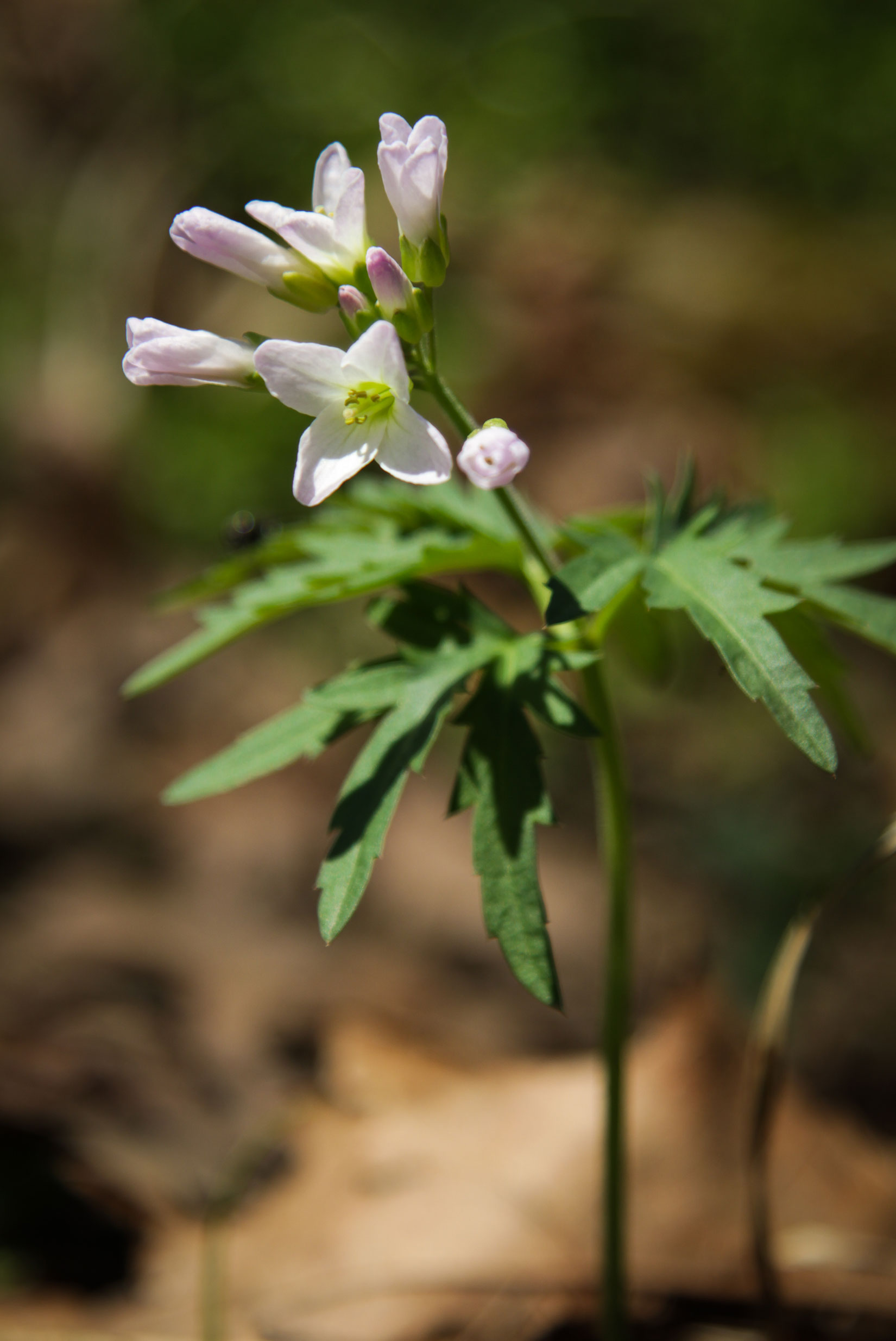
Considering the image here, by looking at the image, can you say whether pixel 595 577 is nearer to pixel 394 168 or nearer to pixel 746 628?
pixel 746 628

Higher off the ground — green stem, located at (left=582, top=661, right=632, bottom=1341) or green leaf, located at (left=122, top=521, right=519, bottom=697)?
green leaf, located at (left=122, top=521, right=519, bottom=697)

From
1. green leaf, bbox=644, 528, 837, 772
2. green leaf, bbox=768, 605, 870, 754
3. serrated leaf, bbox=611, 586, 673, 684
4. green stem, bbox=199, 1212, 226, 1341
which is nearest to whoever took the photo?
green leaf, bbox=644, 528, 837, 772

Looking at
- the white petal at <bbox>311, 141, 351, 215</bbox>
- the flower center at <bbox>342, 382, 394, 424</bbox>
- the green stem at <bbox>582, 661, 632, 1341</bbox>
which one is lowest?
the green stem at <bbox>582, 661, 632, 1341</bbox>

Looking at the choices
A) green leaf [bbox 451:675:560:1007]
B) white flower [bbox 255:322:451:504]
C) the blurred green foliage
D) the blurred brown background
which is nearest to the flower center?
white flower [bbox 255:322:451:504]

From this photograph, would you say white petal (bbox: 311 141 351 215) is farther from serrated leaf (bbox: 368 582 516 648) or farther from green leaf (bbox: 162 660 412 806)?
green leaf (bbox: 162 660 412 806)

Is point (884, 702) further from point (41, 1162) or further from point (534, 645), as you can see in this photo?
point (41, 1162)

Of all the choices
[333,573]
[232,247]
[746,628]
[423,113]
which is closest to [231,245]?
[232,247]

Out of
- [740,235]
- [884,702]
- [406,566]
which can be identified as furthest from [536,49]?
[406,566]
